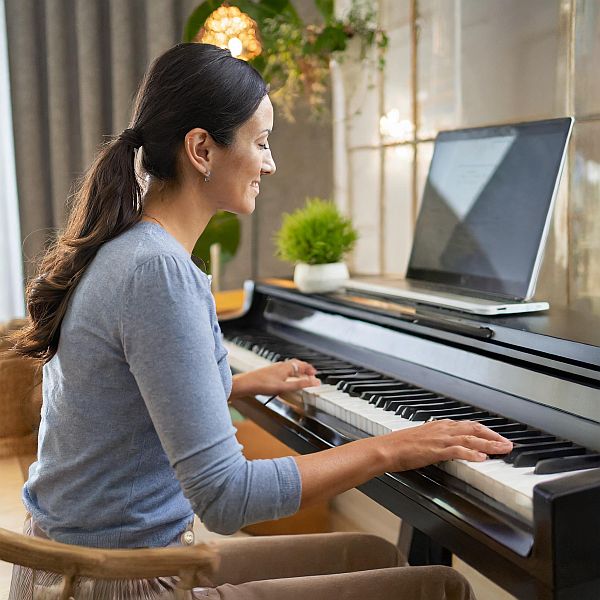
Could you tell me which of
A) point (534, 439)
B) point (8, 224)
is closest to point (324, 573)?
point (534, 439)

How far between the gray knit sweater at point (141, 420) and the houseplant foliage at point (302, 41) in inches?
79.2

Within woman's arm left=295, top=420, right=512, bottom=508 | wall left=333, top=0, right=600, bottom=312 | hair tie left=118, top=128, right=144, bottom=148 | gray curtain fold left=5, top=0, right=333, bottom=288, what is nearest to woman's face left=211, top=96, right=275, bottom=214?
hair tie left=118, top=128, right=144, bottom=148

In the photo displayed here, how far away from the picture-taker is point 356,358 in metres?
1.91

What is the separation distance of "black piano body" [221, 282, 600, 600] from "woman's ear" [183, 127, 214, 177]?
0.58 meters

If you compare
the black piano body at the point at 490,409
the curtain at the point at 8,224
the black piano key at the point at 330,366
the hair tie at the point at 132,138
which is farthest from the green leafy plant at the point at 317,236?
the curtain at the point at 8,224

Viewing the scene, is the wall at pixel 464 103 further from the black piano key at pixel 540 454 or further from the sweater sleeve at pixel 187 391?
the sweater sleeve at pixel 187 391

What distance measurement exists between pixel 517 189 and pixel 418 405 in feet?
2.00

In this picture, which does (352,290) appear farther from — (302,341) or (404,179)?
(404,179)

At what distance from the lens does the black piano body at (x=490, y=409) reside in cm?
99

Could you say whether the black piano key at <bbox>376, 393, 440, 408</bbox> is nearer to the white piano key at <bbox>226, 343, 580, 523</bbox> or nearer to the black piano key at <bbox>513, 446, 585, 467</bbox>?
the white piano key at <bbox>226, 343, 580, 523</bbox>

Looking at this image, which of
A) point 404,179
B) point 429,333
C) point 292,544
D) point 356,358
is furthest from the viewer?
point 404,179

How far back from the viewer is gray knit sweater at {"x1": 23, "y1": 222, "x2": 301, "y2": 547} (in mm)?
1015

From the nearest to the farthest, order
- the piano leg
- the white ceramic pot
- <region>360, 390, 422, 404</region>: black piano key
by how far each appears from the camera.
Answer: <region>360, 390, 422, 404</region>: black piano key, the piano leg, the white ceramic pot

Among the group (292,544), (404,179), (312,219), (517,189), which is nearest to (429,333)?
(517,189)
